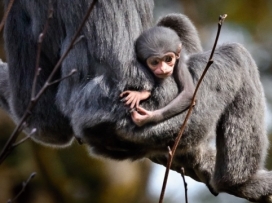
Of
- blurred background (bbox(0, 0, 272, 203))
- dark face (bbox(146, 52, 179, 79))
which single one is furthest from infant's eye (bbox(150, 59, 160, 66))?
blurred background (bbox(0, 0, 272, 203))

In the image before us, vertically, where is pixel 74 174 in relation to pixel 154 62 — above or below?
below

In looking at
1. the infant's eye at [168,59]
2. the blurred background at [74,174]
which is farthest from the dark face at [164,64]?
→ the blurred background at [74,174]

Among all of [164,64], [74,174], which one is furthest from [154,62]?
[74,174]

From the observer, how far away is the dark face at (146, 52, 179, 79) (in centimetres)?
612

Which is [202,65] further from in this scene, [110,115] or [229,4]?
[229,4]

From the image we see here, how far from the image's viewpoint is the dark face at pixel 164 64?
20.1 feet

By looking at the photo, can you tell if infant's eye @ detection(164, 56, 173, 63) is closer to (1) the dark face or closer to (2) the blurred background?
(1) the dark face

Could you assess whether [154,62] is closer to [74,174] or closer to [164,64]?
[164,64]

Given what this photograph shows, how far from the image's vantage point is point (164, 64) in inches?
242

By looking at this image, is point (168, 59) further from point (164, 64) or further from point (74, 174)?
point (74, 174)

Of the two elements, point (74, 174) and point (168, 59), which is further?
point (74, 174)

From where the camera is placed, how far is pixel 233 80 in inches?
259

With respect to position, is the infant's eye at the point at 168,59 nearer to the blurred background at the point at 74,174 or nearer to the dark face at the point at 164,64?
the dark face at the point at 164,64

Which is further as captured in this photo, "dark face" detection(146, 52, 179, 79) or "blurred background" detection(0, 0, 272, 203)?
"blurred background" detection(0, 0, 272, 203)
